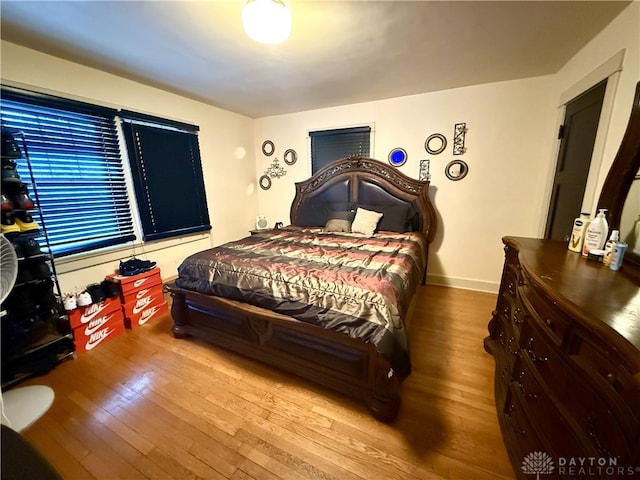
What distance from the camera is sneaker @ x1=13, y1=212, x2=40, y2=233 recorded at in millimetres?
1737

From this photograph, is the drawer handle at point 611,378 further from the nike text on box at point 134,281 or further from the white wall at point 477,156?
the nike text on box at point 134,281

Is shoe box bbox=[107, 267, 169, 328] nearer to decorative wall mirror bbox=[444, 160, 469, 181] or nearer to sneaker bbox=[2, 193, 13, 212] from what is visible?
sneaker bbox=[2, 193, 13, 212]

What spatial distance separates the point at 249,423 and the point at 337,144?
321cm

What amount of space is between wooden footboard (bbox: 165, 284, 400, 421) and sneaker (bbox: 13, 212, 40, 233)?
975 mm

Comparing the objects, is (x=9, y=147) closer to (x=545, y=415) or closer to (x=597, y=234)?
(x=545, y=415)

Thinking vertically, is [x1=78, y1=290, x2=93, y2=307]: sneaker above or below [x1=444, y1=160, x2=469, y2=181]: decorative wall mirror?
below

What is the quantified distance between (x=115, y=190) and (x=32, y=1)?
1462 millimetres

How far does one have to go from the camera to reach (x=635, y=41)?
1.43m

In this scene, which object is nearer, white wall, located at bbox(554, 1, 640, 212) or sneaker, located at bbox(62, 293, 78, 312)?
white wall, located at bbox(554, 1, 640, 212)

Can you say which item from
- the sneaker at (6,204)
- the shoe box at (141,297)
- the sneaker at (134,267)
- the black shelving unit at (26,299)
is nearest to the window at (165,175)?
the sneaker at (134,267)

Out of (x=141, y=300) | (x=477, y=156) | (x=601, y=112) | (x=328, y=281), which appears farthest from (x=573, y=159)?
(x=141, y=300)

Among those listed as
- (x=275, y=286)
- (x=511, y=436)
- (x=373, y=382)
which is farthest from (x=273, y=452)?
(x=511, y=436)

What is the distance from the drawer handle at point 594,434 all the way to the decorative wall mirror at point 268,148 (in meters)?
4.04
